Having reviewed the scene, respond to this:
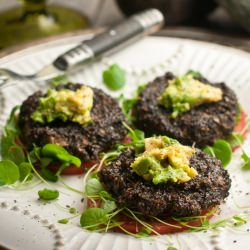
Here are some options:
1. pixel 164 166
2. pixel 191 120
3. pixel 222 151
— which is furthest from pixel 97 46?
pixel 164 166

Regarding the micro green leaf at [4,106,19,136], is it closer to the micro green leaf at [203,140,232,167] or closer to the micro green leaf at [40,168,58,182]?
the micro green leaf at [40,168,58,182]

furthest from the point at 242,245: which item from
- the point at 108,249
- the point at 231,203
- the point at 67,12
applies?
the point at 67,12

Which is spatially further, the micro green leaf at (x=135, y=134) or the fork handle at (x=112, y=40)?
the fork handle at (x=112, y=40)

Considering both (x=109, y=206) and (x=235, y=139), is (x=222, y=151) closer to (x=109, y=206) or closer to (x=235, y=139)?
(x=235, y=139)

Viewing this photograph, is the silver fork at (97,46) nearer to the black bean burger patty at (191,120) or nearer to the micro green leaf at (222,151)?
the black bean burger patty at (191,120)

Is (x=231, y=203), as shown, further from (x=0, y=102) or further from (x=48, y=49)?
(x=48, y=49)

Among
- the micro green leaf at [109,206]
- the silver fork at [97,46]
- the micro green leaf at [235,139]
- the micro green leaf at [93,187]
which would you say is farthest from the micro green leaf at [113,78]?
the micro green leaf at [109,206]
